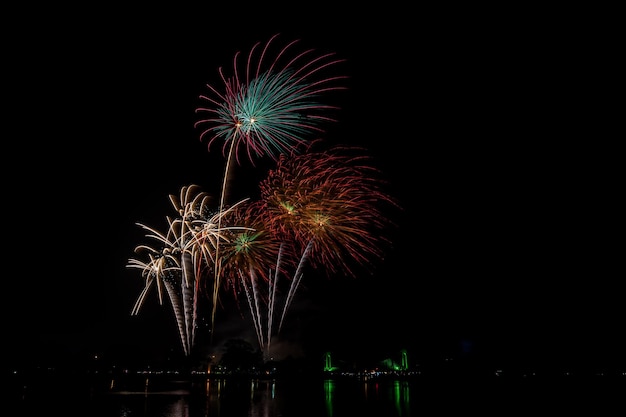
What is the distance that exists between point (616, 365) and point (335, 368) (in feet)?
150

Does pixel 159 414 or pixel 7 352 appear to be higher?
pixel 7 352

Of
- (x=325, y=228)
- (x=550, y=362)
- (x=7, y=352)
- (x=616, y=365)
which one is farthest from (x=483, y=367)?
(x=325, y=228)

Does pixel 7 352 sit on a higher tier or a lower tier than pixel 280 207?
lower

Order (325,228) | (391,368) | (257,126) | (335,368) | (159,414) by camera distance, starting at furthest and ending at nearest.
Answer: (391,368)
(335,368)
(325,228)
(257,126)
(159,414)

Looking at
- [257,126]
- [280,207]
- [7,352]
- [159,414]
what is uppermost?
[257,126]

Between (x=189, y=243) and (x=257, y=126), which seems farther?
(x=189, y=243)

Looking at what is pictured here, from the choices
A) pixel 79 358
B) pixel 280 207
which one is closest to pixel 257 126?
pixel 280 207

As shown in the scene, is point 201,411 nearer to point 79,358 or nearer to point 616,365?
point 616,365

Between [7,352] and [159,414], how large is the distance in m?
57.1

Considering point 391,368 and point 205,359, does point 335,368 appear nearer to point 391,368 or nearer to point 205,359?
point 391,368

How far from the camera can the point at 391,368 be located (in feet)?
339

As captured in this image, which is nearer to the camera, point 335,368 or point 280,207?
point 280,207

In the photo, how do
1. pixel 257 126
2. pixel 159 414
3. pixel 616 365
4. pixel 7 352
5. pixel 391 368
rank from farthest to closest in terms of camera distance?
pixel 391 368 < pixel 616 365 < pixel 7 352 < pixel 257 126 < pixel 159 414

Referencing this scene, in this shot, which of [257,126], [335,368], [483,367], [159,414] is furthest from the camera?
[335,368]
